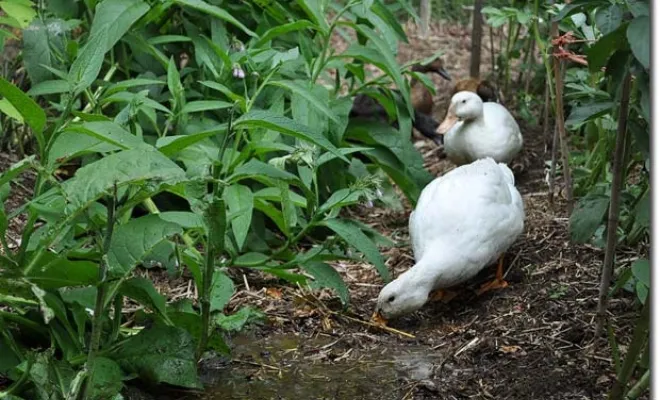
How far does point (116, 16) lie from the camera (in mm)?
3342

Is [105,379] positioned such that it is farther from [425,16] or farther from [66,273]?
[425,16]

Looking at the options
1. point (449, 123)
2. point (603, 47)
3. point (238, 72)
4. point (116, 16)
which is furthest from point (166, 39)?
point (603, 47)

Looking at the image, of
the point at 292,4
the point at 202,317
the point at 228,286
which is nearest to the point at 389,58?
the point at 292,4

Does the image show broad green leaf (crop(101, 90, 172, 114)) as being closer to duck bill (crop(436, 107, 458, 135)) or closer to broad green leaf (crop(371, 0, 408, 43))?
broad green leaf (crop(371, 0, 408, 43))

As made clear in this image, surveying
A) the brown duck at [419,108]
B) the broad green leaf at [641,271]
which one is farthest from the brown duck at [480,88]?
the broad green leaf at [641,271]

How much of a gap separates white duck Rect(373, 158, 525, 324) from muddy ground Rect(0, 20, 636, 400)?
93 mm

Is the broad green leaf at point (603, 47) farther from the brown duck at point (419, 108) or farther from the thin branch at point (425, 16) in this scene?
the thin branch at point (425, 16)

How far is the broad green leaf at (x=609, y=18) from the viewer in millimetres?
1973

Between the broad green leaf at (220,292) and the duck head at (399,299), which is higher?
the broad green leaf at (220,292)

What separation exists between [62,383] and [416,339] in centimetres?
117

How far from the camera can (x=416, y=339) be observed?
314 centimetres

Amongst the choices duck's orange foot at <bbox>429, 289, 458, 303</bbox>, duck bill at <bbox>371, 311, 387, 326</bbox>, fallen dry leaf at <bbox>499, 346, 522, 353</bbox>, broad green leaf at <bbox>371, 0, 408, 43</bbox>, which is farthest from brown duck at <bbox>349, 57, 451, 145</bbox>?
fallen dry leaf at <bbox>499, 346, 522, 353</bbox>

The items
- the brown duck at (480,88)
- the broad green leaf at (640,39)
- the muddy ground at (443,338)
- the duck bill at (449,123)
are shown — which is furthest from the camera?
the brown duck at (480,88)

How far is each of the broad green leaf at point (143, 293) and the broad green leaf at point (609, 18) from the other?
114 cm
